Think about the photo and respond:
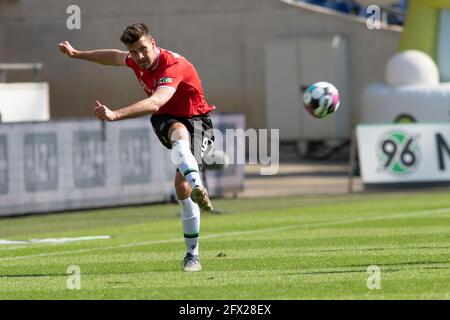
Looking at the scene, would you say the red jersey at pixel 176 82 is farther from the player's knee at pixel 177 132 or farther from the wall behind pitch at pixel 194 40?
the wall behind pitch at pixel 194 40

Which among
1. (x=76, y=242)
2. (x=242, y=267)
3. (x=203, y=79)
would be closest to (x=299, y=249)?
(x=242, y=267)

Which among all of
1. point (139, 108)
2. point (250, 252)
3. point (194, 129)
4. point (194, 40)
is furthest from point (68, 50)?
point (194, 40)

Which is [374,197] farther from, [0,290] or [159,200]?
[0,290]

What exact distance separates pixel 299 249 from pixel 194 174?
2.79 metres

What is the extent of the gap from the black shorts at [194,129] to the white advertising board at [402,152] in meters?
11.7

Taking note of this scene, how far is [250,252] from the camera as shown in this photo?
1359 cm

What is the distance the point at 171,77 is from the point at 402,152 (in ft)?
41.4

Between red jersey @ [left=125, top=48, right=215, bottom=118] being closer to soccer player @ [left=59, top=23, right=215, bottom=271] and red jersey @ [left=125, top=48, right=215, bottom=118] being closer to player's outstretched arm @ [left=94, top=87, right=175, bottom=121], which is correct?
soccer player @ [left=59, top=23, right=215, bottom=271]

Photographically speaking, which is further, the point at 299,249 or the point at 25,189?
the point at 25,189

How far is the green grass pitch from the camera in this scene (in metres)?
10.2

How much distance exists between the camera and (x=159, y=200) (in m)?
22.7

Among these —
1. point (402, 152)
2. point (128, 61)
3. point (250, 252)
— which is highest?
point (128, 61)

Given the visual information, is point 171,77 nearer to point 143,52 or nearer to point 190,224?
point 143,52

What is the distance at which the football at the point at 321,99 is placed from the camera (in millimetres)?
13242
